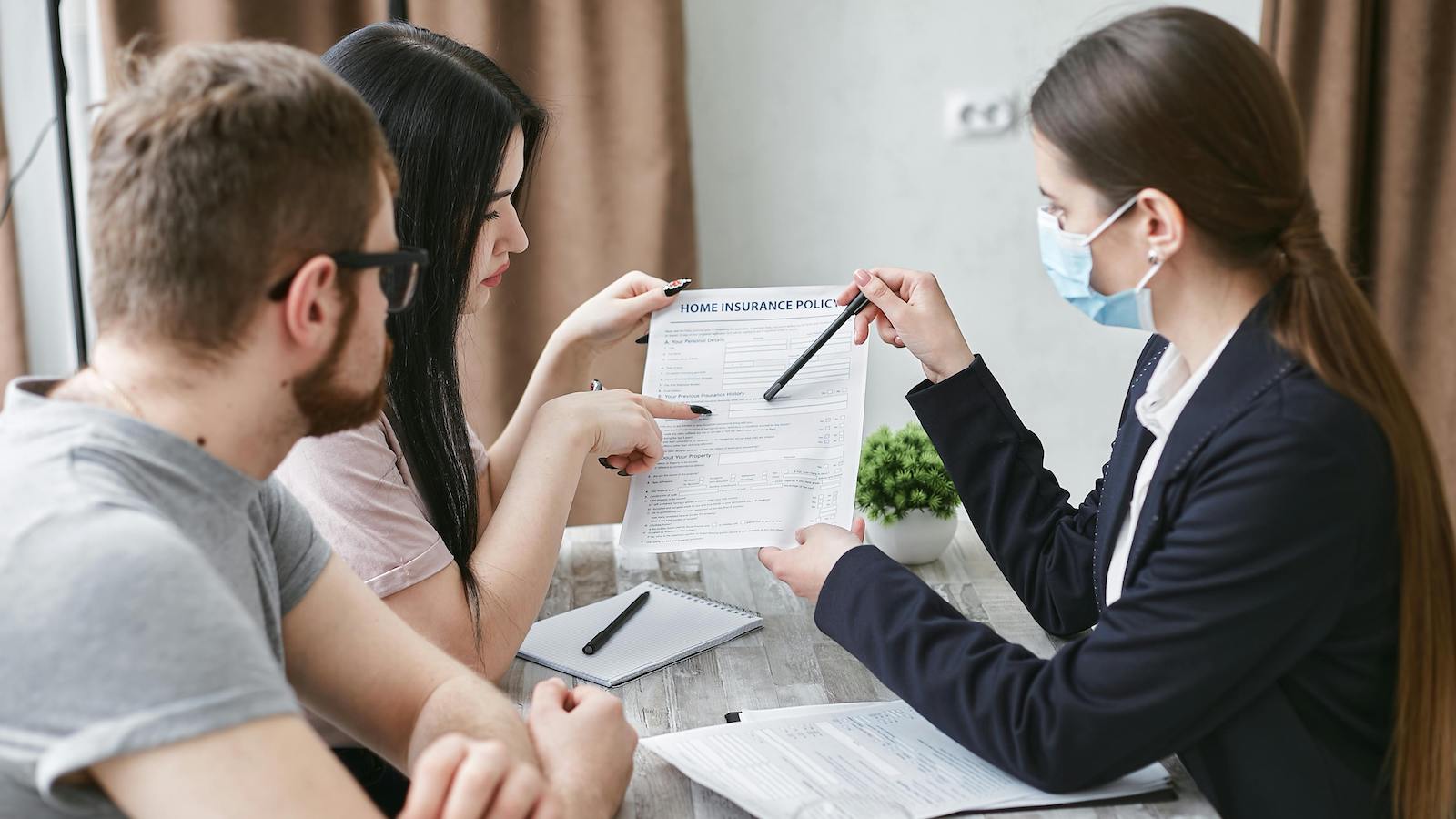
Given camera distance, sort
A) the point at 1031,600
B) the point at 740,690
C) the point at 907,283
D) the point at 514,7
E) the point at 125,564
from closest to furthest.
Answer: the point at 125,564, the point at 740,690, the point at 1031,600, the point at 907,283, the point at 514,7

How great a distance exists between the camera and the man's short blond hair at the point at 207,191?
801 mm

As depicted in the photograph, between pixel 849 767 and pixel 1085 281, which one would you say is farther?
pixel 1085 281

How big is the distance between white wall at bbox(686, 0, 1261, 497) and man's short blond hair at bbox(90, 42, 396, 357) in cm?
198

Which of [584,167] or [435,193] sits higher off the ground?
[435,193]

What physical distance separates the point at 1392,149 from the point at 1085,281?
1.97 m

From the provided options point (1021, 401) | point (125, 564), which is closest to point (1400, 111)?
point (1021, 401)

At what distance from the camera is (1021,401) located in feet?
9.73

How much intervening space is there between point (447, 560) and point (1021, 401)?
1.95 meters

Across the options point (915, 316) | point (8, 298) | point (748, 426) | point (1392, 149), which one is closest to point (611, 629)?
point (748, 426)

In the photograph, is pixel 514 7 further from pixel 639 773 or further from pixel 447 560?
pixel 639 773

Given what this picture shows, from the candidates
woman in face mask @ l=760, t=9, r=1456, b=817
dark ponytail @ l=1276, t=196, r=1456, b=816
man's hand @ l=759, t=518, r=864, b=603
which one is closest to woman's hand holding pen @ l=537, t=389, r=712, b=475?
man's hand @ l=759, t=518, r=864, b=603

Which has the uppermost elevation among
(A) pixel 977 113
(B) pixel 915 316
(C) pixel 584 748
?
(A) pixel 977 113

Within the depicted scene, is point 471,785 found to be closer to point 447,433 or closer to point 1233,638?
point 1233,638

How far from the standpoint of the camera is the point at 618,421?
1.40 metres
